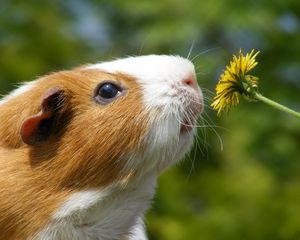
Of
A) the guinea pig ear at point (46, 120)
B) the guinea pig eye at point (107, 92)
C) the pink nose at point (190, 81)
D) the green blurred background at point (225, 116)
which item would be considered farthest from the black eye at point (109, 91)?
the green blurred background at point (225, 116)

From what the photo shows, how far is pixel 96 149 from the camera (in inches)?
147

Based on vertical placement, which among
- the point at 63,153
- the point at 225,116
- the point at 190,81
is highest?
the point at 190,81

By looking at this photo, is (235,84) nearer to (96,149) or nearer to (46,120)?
(96,149)

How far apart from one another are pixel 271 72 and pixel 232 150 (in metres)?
0.75

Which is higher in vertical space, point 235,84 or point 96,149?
point 235,84

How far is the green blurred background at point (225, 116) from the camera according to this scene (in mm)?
6141

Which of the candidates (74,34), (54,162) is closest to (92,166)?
(54,162)

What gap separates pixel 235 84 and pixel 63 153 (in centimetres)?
97

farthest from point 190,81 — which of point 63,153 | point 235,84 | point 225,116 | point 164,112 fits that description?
point 225,116

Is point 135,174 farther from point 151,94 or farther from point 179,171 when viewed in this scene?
point 179,171

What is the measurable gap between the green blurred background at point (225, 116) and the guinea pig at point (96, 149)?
2.03 metres

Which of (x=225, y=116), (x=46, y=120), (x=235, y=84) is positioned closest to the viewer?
(x=235, y=84)

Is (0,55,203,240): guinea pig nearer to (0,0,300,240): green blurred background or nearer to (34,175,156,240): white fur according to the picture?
(34,175,156,240): white fur

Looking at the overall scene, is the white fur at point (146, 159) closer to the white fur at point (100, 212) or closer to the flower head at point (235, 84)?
the white fur at point (100, 212)
